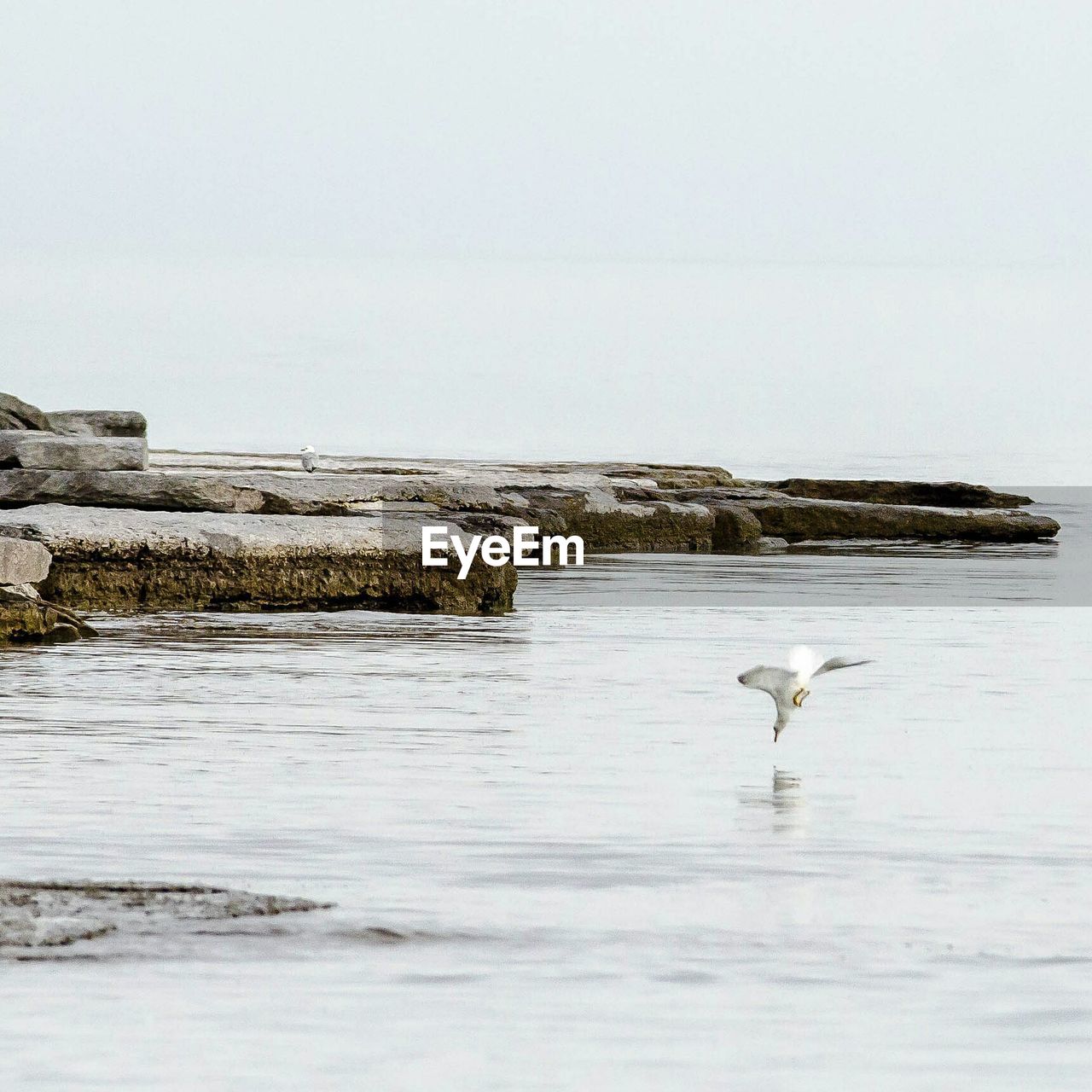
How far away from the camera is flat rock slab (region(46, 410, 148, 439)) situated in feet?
74.9

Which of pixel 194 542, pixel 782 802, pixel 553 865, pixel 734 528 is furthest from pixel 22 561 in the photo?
pixel 734 528

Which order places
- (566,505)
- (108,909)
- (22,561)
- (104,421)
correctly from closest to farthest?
1. (108,909)
2. (22,561)
3. (104,421)
4. (566,505)

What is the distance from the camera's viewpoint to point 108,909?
14.4ft

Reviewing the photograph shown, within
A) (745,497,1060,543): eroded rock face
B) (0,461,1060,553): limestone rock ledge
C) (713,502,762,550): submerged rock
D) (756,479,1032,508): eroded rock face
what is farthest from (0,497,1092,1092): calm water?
(756,479,1032,508): eroded rock face

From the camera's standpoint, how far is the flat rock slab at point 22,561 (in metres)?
11.1

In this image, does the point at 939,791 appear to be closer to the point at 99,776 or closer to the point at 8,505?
the point at 99,776

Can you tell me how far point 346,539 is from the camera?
42.4ft

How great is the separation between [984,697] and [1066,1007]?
557 centimetres

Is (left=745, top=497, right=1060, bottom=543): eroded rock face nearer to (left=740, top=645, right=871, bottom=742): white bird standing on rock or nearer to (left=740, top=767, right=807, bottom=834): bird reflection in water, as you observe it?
(left=740, top=645, right=871, bottom=742): white bird standing on rock

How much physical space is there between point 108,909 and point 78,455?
1153 cm

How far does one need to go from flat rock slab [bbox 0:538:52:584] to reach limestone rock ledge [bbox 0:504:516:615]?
0.67 metres

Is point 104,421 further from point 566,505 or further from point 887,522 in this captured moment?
point 887,522

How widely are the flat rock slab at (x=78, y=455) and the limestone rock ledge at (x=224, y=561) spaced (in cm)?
276

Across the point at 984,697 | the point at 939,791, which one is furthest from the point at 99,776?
the point at 984,697
